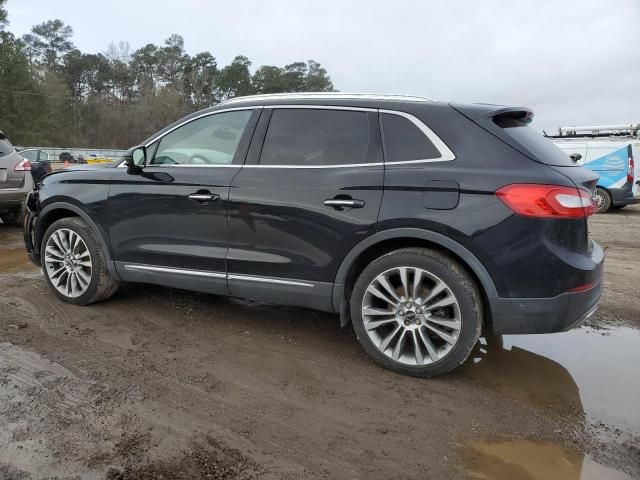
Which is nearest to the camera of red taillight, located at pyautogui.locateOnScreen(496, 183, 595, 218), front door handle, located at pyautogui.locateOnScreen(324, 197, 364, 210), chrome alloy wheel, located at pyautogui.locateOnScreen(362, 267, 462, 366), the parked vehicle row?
red taillight, located at pyautogui.locateOnScreen(496, 183, 595, 218)

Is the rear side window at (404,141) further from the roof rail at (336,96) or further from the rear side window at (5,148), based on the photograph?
the rear side window at (5,148)

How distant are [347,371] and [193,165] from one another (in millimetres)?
1986

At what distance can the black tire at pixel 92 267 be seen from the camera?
4.38m

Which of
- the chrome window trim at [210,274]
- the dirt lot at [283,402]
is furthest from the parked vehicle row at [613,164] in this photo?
the chrome window trim at [210,274]

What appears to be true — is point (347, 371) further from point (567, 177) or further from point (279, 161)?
point (567, 177)

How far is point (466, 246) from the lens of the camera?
3.06 m

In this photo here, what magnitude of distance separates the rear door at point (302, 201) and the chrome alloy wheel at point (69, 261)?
5.17 feet

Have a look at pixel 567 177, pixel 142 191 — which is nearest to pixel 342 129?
pixel 567 177

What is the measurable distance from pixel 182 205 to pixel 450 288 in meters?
2.13

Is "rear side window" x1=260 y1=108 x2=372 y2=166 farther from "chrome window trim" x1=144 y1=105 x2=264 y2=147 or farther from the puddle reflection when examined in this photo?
the puddle reflection

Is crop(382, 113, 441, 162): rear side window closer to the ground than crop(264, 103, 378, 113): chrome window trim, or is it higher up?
closer to the ground

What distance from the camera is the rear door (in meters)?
3.35

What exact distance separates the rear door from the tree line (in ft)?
193

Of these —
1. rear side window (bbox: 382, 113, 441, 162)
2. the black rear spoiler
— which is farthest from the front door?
the black rear spoiler
